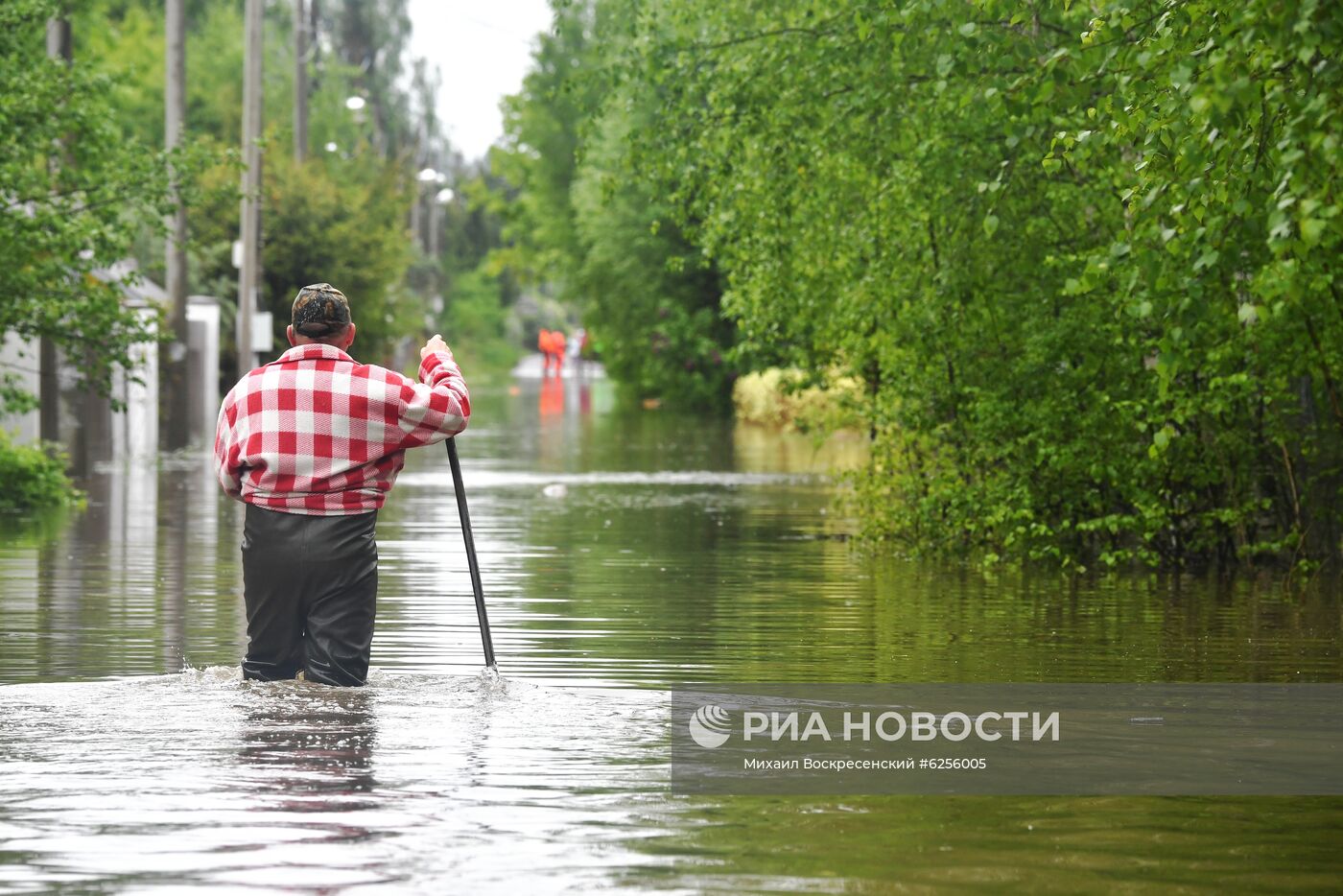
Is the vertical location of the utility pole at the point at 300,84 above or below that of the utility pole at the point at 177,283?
above

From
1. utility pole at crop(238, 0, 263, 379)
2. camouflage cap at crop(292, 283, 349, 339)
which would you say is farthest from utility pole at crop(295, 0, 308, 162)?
camouflage cap at crop(292, 283, 349, 339)

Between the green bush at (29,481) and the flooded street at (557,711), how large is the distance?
1103 millimetres

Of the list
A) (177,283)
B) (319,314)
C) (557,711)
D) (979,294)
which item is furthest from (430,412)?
(177,283)

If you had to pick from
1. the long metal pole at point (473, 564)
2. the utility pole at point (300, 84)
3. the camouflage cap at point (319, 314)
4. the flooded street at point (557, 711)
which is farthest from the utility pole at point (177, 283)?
the camouflage cap at point (319, 314)

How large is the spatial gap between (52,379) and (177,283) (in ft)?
20.6

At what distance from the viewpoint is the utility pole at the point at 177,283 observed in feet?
99.8

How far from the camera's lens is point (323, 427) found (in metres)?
→ 8.15

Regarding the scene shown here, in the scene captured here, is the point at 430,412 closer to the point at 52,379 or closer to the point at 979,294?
the point at 979,294

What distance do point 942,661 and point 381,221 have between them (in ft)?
129

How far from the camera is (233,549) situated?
1697cm

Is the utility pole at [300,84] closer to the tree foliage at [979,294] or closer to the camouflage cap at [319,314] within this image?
the tree foliage at [979,294]

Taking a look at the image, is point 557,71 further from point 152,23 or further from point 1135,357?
point 1135,357

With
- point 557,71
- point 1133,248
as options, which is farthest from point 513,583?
point 557,71

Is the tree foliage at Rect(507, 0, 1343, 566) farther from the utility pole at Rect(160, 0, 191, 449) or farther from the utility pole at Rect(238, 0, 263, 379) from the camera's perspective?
the utility pole at Rect(238, 0, 263, 379)
